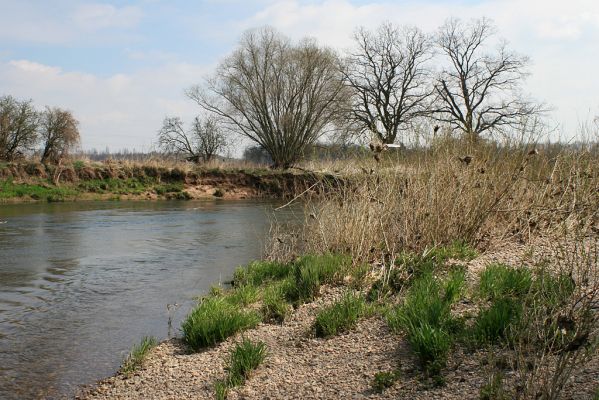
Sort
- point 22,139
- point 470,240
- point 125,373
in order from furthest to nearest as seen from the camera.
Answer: point 22,139 < point 470,240 < point 125,373

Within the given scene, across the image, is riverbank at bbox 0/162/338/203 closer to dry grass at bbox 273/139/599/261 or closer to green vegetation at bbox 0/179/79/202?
green vegetation at bbox 0/179/79/202

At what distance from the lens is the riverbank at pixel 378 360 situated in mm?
4098

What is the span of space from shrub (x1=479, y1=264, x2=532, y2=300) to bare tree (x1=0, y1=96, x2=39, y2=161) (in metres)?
34.8

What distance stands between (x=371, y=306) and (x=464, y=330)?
4.67 feet

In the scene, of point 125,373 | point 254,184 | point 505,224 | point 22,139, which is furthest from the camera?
Answer: point 254,184

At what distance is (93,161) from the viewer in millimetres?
38094

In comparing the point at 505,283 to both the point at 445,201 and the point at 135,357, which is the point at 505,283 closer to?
the point at 445,201

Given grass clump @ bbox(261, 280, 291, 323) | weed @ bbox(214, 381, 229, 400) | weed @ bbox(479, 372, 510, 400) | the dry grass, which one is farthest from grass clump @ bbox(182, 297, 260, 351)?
weed @ bbox(479, 372, 510, 400)

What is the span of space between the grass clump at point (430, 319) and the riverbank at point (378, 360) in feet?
0.06

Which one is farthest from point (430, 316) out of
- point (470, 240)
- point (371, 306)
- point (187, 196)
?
point (187, 196)

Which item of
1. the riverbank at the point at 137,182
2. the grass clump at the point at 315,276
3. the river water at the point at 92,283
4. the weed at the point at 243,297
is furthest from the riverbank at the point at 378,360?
the riverbank at the point at 137,182

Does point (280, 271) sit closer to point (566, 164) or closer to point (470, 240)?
point (470, 240)

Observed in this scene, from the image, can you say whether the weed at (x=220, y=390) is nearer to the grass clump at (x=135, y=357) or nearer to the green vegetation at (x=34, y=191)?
the grass clump at (x=135, y=357)

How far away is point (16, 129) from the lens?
117 ft
